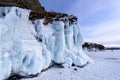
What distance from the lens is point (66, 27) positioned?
18141mm

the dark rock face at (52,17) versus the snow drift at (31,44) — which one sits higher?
the dark rock face at (52,17)

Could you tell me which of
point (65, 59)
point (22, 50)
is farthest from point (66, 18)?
point (22, 50)

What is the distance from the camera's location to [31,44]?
13102 mm

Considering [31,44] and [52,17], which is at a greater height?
[52,17]

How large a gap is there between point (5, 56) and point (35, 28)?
4505mm

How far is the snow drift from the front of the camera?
37.1 ft

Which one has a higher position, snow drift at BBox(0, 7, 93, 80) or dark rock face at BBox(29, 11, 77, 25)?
dark rock face at BBox(29, 11, 77, 25)

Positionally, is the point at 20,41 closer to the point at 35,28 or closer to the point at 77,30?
the point at 35,28

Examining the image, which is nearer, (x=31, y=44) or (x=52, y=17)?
(x=31, y=44)

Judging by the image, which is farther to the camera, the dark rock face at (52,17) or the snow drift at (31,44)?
the dark rock face at (52,17)

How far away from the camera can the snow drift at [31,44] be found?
37.1ft

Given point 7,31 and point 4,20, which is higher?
point 4,20

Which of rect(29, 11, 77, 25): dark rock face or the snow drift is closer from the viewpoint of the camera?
the snow drift

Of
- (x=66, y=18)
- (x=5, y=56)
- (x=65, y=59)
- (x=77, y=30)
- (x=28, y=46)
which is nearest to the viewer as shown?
(x=5, y=56)
